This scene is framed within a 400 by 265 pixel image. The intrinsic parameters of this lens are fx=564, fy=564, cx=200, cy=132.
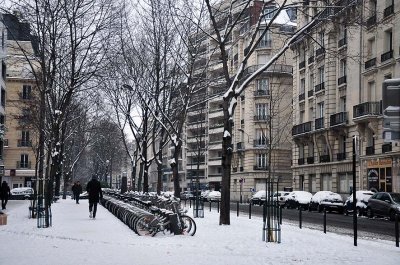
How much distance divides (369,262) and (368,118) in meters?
31.8

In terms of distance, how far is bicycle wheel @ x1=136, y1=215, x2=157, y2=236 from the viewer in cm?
1481

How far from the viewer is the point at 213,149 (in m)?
87.2

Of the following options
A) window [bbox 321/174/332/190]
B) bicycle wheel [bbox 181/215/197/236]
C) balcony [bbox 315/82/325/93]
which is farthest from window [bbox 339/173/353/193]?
bicycle wheel [bbox 181/215/197/236]

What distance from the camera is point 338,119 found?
47.2 meters

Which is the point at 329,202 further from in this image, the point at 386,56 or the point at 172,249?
the point at 172,249

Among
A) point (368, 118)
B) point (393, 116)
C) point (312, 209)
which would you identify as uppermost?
point (368, 118)

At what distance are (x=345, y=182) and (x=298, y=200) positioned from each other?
617cm

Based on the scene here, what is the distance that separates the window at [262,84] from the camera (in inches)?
2780

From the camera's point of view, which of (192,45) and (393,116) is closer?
(393,116)

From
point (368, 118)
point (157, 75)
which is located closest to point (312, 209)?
point (368, 118)

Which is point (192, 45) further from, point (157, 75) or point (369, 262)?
point (369, 262)

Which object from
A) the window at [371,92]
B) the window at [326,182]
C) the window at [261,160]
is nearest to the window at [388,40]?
the window at [371,92]

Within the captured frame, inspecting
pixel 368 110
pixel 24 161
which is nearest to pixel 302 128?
pixel 368 110

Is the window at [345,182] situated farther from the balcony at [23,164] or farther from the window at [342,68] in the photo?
the balcony at [23,164]
